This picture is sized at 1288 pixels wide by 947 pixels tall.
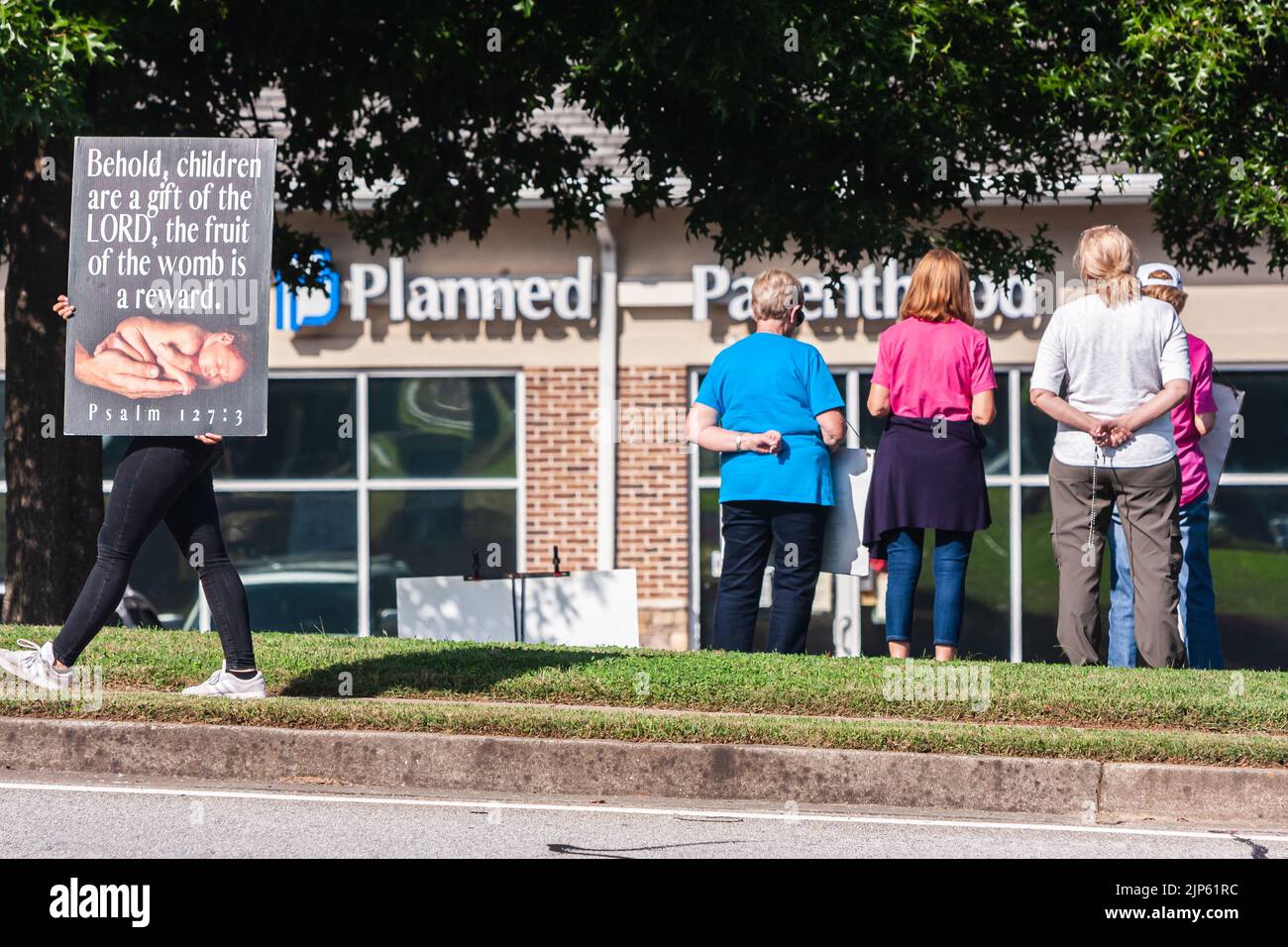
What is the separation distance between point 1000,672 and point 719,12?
3.65 meters

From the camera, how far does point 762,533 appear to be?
7.67 m

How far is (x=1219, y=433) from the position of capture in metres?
8.06

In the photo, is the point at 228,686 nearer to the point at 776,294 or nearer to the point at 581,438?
the point at 776,294

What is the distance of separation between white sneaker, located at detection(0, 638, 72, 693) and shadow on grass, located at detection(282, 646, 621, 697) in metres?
0.85

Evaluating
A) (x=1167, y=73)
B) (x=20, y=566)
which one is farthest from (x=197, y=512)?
(x=1167, y=73)

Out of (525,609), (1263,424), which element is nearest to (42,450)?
(525,609)

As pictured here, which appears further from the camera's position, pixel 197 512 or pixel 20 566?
pixel 20 566

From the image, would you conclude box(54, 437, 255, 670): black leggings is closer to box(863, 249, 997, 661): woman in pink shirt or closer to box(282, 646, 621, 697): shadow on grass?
box(282, 646, 621, 697): shadow on grass

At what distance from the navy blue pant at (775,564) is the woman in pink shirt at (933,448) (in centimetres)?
28

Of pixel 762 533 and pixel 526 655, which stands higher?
pixel 762 533

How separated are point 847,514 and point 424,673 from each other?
2.00 meters

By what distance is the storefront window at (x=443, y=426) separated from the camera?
15.4 metres

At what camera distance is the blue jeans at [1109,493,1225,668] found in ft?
25.5

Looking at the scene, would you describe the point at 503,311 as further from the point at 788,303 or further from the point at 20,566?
the point at 788,303
